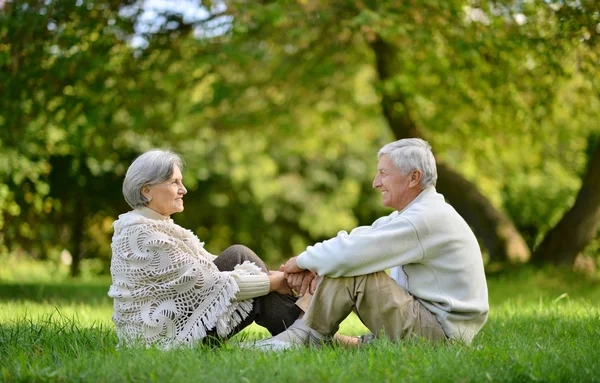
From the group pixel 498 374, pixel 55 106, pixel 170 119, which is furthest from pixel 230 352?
pixel 170 119

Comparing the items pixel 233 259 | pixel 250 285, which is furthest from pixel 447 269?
pixel 233 259

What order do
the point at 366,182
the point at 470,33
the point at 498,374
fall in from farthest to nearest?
the point at 366,182 < the point at 470,33 < the point at 498,374

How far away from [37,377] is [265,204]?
1466 cm

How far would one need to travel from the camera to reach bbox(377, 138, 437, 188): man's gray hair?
4.00 m

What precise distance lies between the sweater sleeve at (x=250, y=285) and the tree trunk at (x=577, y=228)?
282 inches

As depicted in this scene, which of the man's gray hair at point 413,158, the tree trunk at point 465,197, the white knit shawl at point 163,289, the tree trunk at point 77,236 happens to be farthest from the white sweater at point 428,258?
the tree trunk at point 77,236

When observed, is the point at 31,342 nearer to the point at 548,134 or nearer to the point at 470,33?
the point at 470,33

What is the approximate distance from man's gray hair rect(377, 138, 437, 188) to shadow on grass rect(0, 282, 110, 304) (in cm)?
503

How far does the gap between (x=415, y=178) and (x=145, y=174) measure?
61.1 inches

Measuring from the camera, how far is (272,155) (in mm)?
17734

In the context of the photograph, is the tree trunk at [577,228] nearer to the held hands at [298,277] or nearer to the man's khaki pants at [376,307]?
the man's khaki pants at [376,307]

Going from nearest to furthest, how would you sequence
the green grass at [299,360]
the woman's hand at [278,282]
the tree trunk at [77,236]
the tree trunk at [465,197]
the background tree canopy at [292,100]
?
1. the green grass at [299,360]
2. the woman's hand at [278,282]
3. the background tree canopy at [292,100]
4. the tree trunk at [465,197]
5. the tree trunk at [77,236]

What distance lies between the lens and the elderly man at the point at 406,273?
150 inches

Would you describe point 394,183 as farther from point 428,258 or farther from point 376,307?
point 376,307
